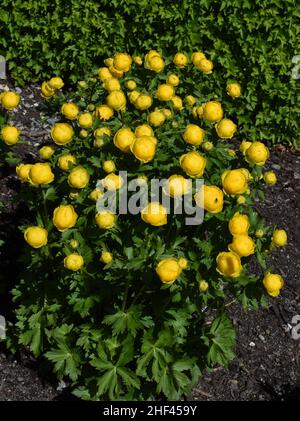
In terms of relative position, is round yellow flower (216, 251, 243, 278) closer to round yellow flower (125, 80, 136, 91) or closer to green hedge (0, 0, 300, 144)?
round yellow flower (125, 80, 136, 91)

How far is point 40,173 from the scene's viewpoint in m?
2.55

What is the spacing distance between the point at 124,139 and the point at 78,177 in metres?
0.23

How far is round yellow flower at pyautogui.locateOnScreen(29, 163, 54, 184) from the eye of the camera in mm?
2551

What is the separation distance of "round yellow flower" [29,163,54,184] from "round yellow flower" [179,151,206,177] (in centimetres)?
53

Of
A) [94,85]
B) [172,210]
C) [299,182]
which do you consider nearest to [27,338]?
[172,210]

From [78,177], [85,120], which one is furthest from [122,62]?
[78,177]

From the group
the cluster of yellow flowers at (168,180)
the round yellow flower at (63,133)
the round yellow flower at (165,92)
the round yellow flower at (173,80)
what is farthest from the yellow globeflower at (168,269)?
the round yellow flower at (173,80)

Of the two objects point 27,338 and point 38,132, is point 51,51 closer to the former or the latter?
point 38,132

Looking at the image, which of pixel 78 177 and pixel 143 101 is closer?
pixel 78 177

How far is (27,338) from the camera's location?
296cm

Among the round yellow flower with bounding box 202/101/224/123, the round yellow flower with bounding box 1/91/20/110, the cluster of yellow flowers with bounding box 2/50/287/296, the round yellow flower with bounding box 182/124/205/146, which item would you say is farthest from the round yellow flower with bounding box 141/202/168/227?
the round yellow flower with bounding box 1/91/20/110

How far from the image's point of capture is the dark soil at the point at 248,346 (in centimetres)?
326

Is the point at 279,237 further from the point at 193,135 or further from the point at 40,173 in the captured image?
the point at 40,173

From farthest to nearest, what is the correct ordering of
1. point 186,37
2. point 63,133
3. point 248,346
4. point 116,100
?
point 186,37 < point 248,346 < point 116,100 < point 63,133
